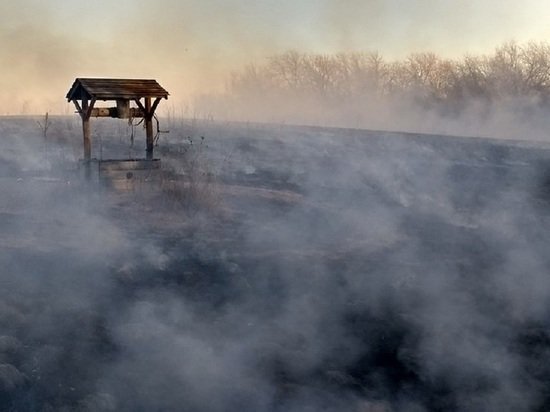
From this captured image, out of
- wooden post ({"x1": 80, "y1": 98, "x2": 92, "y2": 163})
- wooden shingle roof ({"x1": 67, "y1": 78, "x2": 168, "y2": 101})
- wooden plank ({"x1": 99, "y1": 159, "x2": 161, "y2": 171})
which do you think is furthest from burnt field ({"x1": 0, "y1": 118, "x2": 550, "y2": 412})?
wooden shingle roof ({"x1": 67, "y1": 78, "x2": 168, "y2": 101})

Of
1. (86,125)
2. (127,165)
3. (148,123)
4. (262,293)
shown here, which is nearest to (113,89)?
(86,125)

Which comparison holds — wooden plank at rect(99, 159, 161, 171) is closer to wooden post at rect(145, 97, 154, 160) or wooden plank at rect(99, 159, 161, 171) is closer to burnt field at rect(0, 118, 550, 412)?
wooden post at rect(145, 97, 154, 160)

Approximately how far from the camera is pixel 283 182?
1316 centimetres

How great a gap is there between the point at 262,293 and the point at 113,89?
181 inches

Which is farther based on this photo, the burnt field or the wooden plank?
the wooden plank

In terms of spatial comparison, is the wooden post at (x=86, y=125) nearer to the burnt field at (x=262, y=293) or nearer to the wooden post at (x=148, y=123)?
the burnt field at (x=262, y=293)

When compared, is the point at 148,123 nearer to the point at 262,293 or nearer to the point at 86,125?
the point at 86,125

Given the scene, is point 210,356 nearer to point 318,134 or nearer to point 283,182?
point 283,182

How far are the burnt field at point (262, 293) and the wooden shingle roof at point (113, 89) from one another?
4.88 ft

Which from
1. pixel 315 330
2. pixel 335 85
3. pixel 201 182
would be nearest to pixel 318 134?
pixel 201 182

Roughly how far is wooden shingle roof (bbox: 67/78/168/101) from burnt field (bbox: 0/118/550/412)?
1.49 metres

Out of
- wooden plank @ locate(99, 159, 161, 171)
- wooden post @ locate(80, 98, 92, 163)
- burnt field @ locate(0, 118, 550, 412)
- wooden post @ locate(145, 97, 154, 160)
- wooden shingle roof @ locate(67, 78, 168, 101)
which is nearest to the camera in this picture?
burnt field @ locate(0, 118, 550, 412)

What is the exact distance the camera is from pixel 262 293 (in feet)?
24.1

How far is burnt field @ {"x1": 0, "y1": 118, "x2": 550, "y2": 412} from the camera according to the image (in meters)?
5.51
